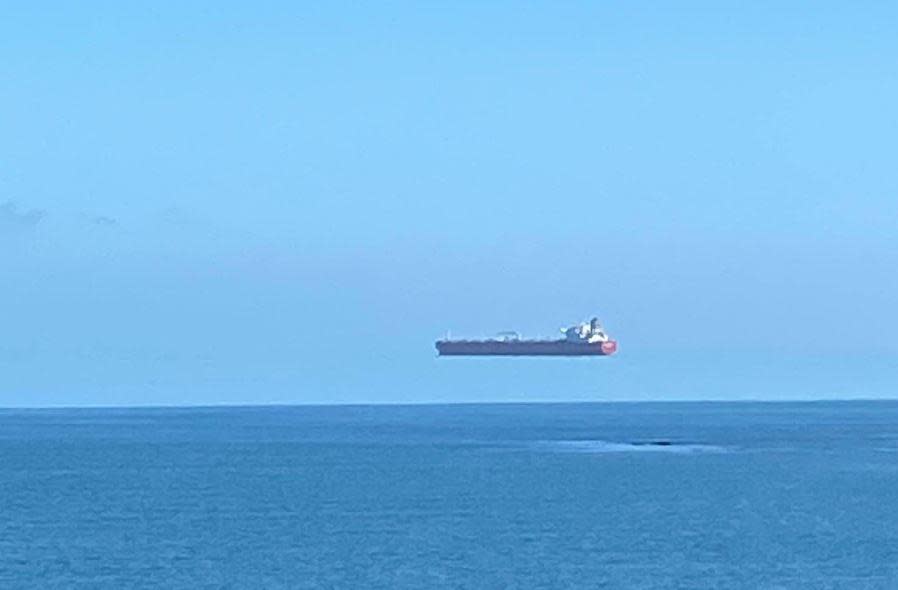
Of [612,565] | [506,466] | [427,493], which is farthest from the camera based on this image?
[506,466]

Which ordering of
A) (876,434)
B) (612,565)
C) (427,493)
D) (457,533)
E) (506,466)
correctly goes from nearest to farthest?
(612,565) → (457,533) → (427,493) → (506,466) → (876,434)

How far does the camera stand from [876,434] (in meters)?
177

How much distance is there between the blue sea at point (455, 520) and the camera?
5650cm

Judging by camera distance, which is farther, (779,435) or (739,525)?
(779,435)

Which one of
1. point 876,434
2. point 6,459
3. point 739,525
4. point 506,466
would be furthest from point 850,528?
point 876,434

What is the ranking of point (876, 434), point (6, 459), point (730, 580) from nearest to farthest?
point (730, 580) → point (6, 459) → point (876, 434)

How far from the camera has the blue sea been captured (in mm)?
56500

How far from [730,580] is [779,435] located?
11856cm

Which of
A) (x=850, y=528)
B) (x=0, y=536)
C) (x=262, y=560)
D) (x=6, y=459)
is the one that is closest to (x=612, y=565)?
(x=262, y=560)

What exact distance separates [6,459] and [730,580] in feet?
275

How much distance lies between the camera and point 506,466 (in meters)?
109

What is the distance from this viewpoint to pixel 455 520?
239 ft

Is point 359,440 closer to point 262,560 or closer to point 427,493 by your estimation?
point 427,493

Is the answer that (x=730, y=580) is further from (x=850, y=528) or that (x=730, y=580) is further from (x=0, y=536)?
(x=0, y=536)
